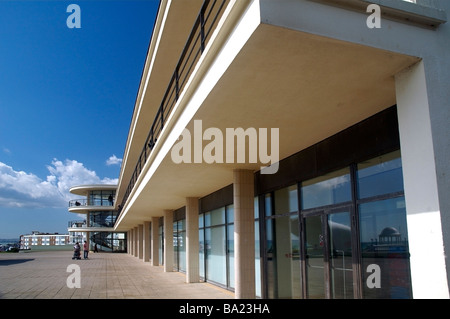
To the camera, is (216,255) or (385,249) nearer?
(385,249)

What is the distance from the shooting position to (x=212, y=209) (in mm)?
16812

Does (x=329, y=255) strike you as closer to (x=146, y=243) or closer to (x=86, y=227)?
(x=146, y=243)

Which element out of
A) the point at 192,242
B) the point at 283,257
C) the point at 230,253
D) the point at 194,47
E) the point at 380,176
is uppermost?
the point at 194,47

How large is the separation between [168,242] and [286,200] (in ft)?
43.5

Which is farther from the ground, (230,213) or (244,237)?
(230,213)

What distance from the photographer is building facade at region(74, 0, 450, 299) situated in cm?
456

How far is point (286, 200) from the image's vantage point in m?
10.5

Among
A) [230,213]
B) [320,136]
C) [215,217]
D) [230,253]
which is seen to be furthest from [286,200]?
[215,217]

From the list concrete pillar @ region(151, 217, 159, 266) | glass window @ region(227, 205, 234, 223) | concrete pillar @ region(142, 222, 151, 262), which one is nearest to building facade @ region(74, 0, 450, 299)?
glass window @ region(227, 205, 234, 223)

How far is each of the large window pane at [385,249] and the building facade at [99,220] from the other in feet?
181

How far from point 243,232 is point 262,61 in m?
6.83

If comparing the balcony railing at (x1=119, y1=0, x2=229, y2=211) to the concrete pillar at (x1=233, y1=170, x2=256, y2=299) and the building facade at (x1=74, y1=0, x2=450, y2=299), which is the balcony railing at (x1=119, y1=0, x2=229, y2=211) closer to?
the building facade at (x1=74, y1=0, x2=450, y2=299)

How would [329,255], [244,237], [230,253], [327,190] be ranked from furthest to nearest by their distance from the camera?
[230,253] → [244,237] → [327,190] → [329,255]

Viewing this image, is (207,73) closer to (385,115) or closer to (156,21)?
(385,115)
